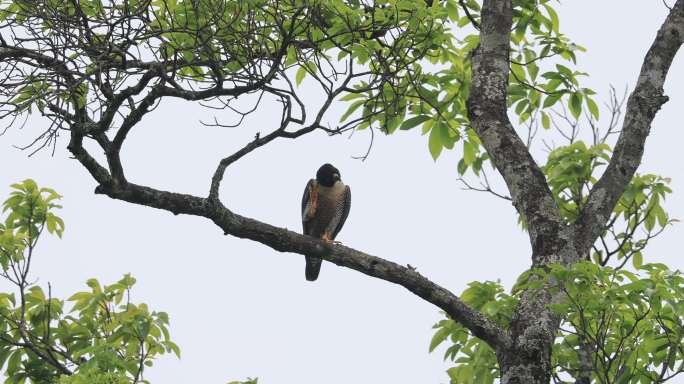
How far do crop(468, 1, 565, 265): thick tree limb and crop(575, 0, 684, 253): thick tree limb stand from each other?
0.67ft

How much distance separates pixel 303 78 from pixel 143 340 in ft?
7.13

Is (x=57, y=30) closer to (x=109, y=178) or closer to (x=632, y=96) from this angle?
(x=109, y=178)

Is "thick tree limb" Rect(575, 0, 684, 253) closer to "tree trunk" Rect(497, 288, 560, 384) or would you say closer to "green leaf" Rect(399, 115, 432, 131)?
"tree trunk" Rect(497, 288, 560, 384)

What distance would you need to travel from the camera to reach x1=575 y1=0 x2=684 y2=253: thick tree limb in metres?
5.16

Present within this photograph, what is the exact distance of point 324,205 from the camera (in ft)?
29.7

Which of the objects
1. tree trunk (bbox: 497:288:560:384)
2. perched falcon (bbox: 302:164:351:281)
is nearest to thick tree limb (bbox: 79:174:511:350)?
tree trunk (bbox: 497:288:560:384)

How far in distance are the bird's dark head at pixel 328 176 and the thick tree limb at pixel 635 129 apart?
4.08 meters

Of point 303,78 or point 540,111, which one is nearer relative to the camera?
point 303,78

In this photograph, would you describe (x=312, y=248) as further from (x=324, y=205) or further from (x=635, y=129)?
(x=324, y=205)

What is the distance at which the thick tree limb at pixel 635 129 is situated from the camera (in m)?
5.16

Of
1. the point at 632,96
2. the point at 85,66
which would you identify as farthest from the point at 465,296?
the point at 85,66

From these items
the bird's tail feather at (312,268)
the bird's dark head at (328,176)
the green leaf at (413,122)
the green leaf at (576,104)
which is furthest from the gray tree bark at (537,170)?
the bird's tail feather at (312,268)

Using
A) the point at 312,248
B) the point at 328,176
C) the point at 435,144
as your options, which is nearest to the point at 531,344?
the point at 312,248

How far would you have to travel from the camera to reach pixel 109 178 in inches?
186
